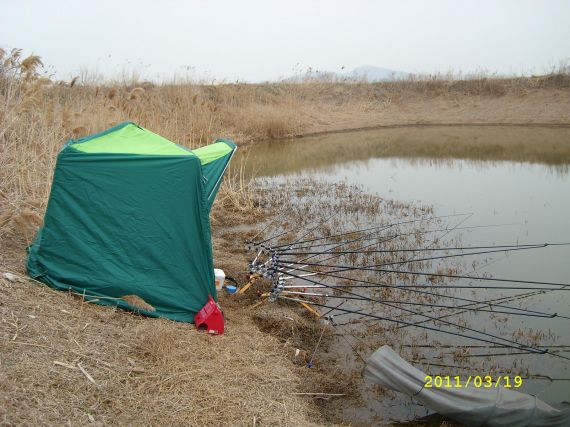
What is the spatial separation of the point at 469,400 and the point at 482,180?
31.7 feet

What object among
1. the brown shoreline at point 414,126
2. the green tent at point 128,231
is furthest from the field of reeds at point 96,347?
the brown shoreline at point 414,126

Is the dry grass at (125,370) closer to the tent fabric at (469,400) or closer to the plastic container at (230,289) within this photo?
the tent fabric at (469,400)

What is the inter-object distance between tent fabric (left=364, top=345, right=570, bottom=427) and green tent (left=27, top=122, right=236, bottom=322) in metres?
1.77

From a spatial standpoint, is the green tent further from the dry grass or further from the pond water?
the pond water

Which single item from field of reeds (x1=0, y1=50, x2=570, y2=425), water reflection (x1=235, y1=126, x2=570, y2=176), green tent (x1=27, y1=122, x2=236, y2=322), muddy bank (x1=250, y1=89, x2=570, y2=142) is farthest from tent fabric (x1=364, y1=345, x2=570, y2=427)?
muddy bank (x1=250, y1=89, x2=570, y2=142)

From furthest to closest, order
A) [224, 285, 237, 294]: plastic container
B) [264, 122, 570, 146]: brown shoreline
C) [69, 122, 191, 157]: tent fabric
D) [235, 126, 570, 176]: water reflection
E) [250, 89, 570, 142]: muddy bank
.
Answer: [250, 89, 570, 142]: muddy bank, [264, 122, 570, 146]: brown shoreline, [235, 126, 570, 176]: water reflection, [224, 285, 237, 294]: plastic container, [69, 122, 191, 157]: tent fabric

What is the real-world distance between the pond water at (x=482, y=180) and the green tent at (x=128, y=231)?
190 cm

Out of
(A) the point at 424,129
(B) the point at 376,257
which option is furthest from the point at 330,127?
(B) the point at 376,257

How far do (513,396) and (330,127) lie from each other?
2025cm

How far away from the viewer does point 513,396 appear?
3797 mm

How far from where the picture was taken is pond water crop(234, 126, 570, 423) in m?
5.13

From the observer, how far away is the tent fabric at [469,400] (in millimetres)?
3758

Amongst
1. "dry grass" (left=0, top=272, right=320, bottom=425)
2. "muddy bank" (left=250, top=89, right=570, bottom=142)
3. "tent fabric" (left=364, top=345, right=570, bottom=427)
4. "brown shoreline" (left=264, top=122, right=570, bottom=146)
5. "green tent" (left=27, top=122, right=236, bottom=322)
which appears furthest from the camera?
"muddy bank" (left=250, top=89, right=570, bottom=142)

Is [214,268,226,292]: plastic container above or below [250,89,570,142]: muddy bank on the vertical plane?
below
